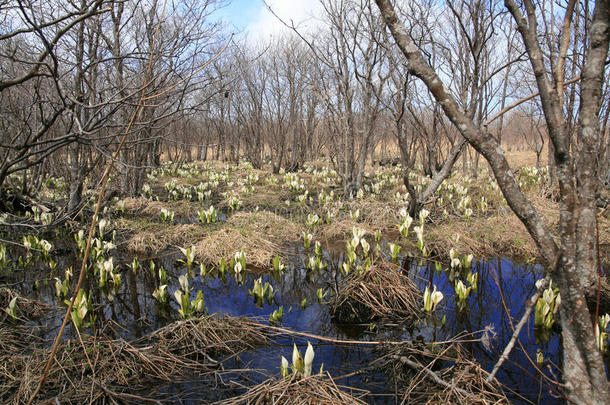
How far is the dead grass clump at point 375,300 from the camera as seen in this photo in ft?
12.9

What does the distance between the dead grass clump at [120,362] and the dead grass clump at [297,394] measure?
701mm

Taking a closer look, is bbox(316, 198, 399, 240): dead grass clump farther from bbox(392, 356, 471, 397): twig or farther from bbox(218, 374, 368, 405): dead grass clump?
bbox(218, 374, 368, 405): dead grass clump

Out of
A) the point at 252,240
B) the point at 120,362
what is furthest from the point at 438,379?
the point at 252,240

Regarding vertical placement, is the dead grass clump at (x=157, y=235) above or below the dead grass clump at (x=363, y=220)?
below

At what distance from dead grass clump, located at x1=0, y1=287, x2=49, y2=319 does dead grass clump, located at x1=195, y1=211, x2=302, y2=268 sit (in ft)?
7.02

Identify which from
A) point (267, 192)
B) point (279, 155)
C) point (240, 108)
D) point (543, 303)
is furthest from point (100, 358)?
point (240, 108)

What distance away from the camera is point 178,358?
3.11 meters

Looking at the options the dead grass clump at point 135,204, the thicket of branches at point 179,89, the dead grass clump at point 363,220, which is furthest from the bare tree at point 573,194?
the dead grass clump at point 135,204

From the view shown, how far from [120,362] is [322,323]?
180cm

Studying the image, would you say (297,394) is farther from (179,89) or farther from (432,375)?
(179,89)

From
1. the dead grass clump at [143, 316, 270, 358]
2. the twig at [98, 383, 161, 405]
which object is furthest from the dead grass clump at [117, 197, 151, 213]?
the twig at [98, 383, 161, 405]

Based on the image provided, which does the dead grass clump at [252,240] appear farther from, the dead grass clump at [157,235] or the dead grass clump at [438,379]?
the dead grass clump at [438,379]

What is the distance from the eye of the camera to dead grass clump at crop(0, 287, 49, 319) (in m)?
3.88

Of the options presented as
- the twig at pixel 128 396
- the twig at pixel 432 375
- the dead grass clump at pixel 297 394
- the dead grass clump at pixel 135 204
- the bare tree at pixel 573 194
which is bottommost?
the twig at pixel 128 396
